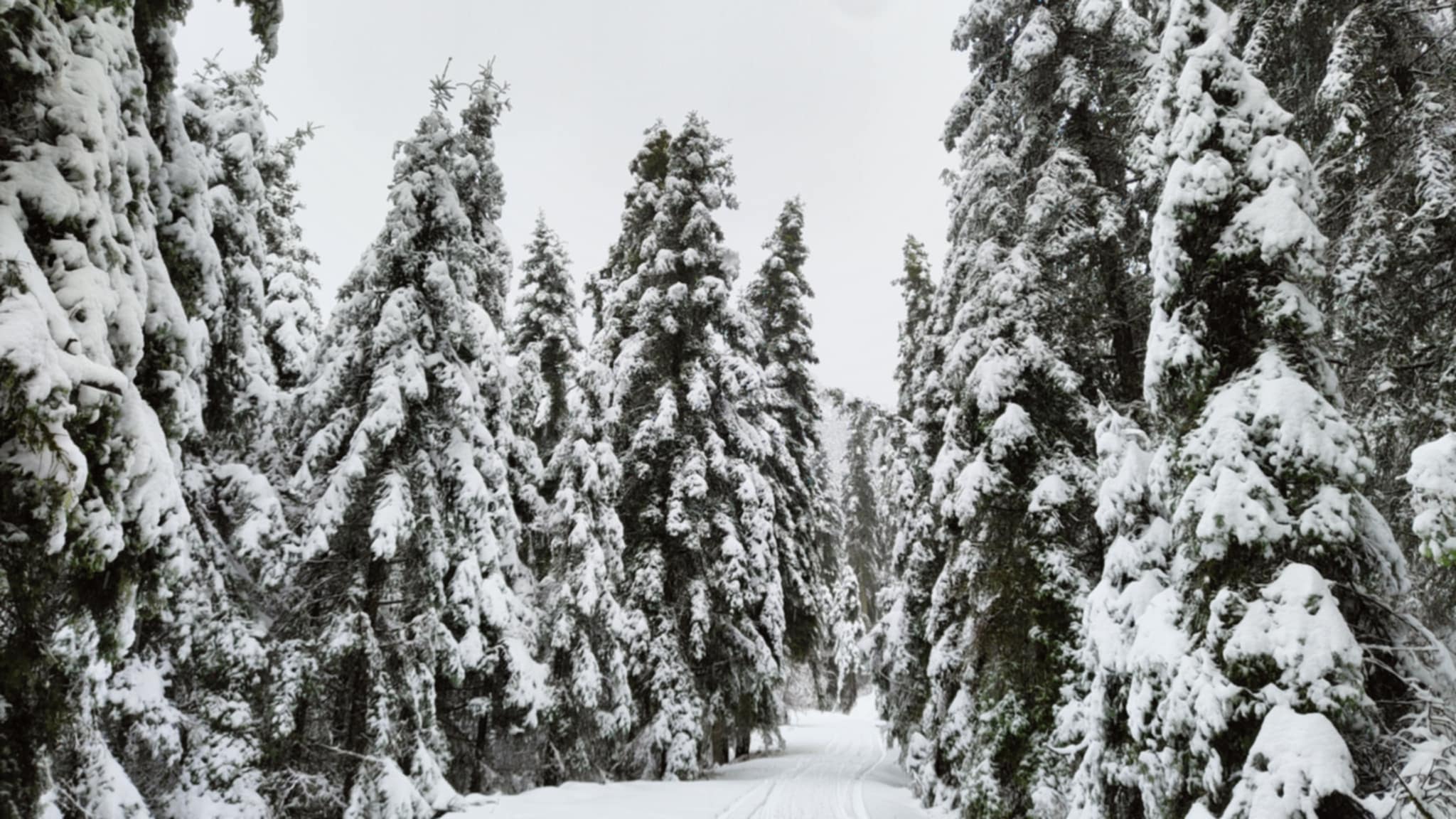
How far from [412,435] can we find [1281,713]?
401 inches

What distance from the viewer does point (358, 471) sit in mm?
9711

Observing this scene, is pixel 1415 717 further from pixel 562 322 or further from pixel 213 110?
pixel 562 322

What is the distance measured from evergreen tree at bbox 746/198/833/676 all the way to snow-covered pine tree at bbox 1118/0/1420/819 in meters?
16.3

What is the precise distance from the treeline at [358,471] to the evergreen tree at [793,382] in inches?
4.4

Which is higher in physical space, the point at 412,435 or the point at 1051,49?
the point at 1051,49

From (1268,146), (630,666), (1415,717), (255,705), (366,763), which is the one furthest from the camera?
(630,666)

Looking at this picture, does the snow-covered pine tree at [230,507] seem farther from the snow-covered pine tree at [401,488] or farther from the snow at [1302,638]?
the snow at [1302,638]

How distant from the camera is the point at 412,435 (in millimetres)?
10758

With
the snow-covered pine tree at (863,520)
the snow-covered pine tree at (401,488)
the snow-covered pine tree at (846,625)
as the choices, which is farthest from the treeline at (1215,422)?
the snow-covered pine tree at (846,625)

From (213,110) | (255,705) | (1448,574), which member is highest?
(213,110)

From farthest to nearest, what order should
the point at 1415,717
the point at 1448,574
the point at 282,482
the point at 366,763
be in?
the point at 282,482 < the point at 366,763 < the point at 1448,574 < the point at 1415,717

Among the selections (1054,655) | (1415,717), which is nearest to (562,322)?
(1054,655)

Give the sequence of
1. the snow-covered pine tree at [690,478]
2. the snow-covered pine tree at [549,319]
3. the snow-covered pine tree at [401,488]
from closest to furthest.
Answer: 1. the snow-covered pine tree at [401,488]
2. the snow-covered pine tree at [690,478]
3. the snow-covered pine tree at [549,319]

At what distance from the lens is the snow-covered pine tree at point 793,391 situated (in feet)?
74.0
